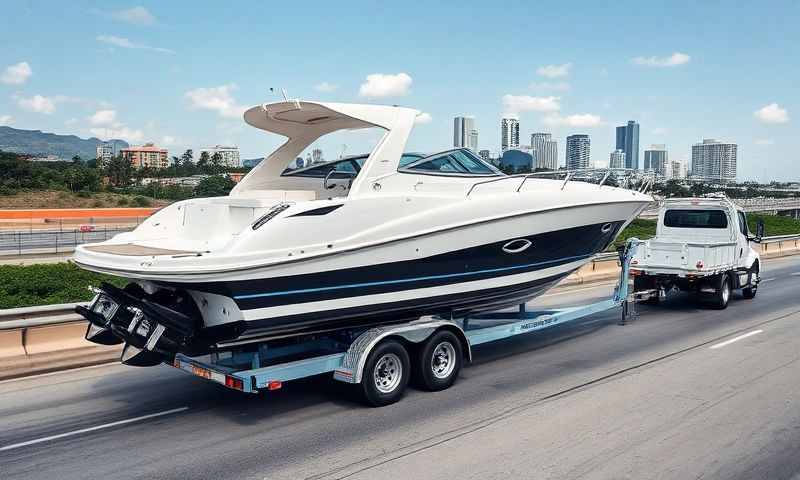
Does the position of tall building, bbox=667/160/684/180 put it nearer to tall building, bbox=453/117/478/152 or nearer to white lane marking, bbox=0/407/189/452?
tall building, bbox=453/117/478/152

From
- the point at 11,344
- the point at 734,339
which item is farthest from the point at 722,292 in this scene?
the point at 11,344

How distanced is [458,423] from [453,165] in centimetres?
331

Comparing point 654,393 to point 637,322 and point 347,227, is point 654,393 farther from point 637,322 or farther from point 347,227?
point 637,322

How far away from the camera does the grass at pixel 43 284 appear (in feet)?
43.9

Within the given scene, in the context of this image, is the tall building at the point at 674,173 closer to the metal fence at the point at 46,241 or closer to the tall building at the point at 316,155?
the tall building at the point at 316,155

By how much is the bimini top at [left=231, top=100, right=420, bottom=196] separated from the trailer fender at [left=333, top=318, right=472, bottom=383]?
5.05 ft

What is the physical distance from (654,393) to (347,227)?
404 centimetres

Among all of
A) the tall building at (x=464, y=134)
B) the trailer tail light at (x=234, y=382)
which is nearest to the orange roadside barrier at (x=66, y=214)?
the tall building at (x=464, y=134)

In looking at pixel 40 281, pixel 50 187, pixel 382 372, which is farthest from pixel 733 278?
pixel 50 187

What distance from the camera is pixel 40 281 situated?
14.4 meters

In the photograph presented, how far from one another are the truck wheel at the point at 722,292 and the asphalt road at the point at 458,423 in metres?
3.98

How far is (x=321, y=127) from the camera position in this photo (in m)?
9.27

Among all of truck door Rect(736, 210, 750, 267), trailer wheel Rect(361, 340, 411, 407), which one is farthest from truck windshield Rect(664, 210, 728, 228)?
trailer wheel Rect(361, 340, 411, 407)

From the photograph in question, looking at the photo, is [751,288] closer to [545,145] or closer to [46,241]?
[545,145]
